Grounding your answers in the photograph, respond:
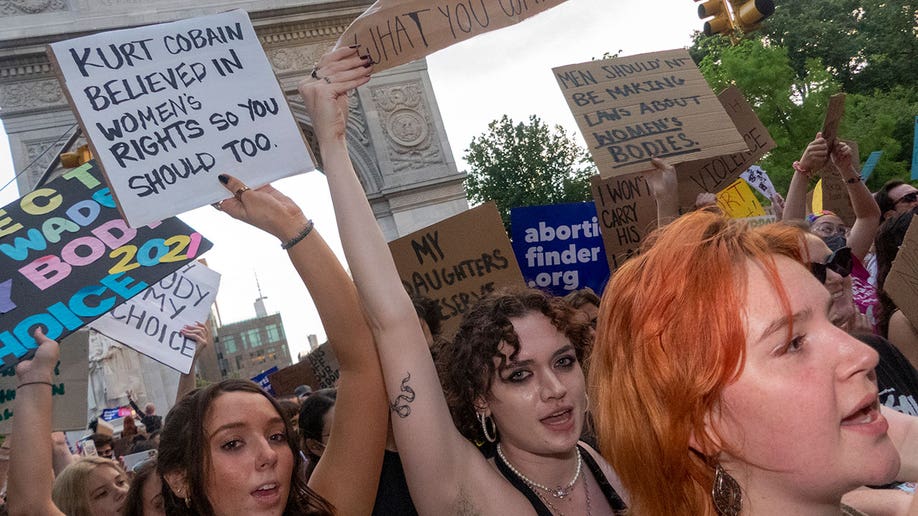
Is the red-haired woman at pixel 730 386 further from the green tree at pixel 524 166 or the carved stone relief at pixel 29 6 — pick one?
the green tree at pixel 524 166

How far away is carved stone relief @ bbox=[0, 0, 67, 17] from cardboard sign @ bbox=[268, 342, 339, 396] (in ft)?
32.9

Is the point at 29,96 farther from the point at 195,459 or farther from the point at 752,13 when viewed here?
the point at 195,459

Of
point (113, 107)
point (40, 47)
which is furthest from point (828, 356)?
Answer: point (40, 47)

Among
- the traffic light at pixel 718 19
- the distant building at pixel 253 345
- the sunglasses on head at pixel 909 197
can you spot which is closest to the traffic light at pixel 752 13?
the traffic light at pixel 718 19

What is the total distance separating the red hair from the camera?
1.44m

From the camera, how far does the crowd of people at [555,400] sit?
4.61 feet

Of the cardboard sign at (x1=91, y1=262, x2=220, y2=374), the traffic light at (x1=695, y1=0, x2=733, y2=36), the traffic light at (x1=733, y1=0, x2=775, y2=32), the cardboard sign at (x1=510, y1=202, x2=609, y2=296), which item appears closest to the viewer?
the cardboard sign at (x1=91, y1=262, x2=220, y2=374)

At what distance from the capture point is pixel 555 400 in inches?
98.7

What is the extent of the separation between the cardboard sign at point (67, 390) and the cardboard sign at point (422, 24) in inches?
116

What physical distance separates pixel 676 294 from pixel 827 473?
1.17 ft

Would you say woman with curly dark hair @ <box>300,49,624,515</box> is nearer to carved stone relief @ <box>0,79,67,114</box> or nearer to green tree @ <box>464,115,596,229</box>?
carved stone relief @ <box>0,79,67,114</box>

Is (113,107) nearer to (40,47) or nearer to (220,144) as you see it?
(220,144)

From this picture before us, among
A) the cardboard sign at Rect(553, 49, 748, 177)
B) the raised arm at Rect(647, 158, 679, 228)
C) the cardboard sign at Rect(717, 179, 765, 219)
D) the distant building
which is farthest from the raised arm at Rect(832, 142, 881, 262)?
the distant building

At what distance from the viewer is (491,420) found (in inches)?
103
